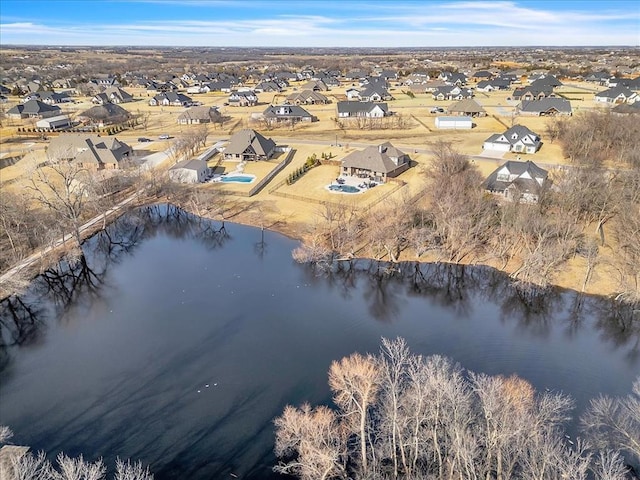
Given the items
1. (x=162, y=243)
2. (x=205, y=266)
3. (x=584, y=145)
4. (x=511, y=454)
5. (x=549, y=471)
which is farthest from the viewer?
(x=584, y=145)

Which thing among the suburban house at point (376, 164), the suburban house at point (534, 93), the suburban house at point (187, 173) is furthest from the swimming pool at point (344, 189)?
the suburban house at point (534, 93)

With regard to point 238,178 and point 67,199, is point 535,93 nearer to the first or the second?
point 238,178

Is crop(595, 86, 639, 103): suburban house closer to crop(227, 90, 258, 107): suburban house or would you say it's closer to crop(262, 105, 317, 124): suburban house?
crop(262, 105, 317, 124): suburban house

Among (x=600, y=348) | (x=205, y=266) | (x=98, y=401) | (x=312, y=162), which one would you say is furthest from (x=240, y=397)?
(x=312, y=162)

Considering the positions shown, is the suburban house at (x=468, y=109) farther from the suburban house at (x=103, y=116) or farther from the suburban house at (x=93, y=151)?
the suburban house at (x=103, y=116)

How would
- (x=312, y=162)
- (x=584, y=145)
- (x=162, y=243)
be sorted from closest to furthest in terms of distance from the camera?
(x=162, y=243) → (x=584, y=145) → (x=312, y=162)

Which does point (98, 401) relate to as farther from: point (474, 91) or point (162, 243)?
point (474, 91)
